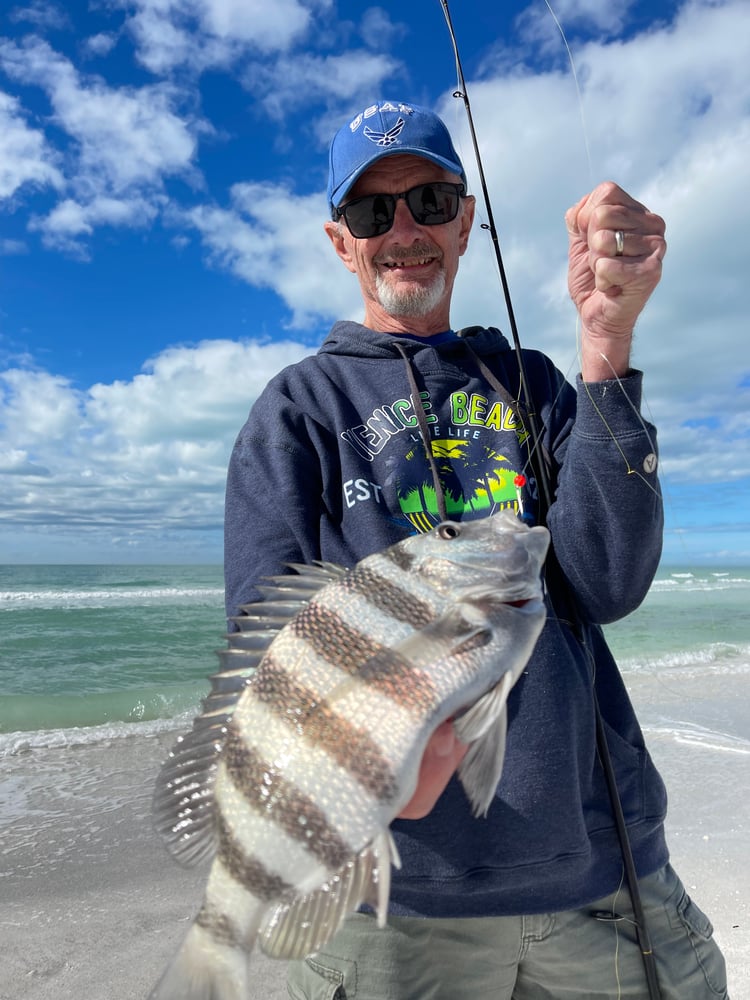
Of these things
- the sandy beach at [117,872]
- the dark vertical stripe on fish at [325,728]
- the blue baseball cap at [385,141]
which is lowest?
the sandy beach at [117,872]

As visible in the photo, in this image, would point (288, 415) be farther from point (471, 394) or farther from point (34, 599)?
point (34, 599)

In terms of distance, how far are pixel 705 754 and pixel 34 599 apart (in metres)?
22.2

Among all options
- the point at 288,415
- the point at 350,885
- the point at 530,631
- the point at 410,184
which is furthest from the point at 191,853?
the point at 410,184

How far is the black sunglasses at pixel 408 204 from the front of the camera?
2.84 meters

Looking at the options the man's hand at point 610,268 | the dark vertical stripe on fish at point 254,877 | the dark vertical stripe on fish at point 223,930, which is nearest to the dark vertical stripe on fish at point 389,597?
the dark vertical stripe on fish at point 254,877

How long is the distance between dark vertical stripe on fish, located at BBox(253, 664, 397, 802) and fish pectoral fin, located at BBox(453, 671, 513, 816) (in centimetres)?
22

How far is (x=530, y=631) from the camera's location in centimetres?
155

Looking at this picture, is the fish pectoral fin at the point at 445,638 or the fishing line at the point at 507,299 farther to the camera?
the fishing line at the point at 507,299

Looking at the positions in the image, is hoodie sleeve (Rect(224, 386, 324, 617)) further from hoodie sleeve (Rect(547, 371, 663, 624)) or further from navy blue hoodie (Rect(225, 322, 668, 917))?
hoodie sleeve (Rect(547, 371, 663, 624))

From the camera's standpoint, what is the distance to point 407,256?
285cm

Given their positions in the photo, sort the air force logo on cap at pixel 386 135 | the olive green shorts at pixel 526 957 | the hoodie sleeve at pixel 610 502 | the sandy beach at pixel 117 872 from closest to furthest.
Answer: the hoodie sleeve at pixel 610 502 < the olive green shorts at pixel 526 957 < the air force logo on cap at pixel 386 135 < the sandy beach at pixel 117 872

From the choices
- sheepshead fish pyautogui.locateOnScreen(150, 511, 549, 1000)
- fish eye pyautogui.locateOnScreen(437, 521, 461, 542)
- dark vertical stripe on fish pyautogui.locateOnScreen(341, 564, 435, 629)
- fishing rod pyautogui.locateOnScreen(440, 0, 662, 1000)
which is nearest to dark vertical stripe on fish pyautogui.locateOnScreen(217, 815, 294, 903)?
sheepshead fish pyautogui.locateOnScreen(150, 511, 549, 1000)

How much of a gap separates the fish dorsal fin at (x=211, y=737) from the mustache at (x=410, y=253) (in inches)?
65.9

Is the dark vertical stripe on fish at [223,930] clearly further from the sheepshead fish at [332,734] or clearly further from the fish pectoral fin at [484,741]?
the fish pectoral fin at [484,741]
